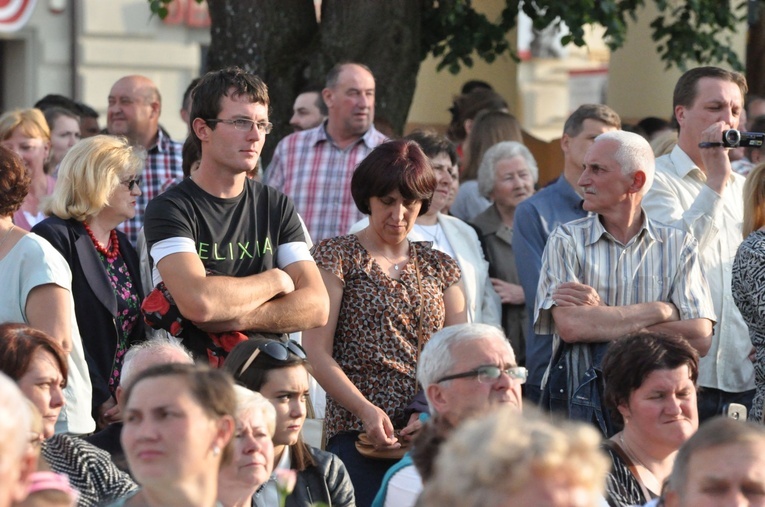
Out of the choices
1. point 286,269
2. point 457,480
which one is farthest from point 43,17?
point 457,480

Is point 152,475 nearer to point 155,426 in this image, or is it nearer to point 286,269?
point 155,426

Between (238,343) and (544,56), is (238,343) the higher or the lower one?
the lower one

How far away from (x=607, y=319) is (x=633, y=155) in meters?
0.72

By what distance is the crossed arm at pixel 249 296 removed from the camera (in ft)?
16.5

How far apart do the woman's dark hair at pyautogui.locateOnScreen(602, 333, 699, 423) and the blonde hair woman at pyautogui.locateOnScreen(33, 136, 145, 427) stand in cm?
201

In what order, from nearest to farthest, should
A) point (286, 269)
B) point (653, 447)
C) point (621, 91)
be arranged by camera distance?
point (653, 447)
point (286, 269)
point (621, 91)

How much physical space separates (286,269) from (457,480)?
2896 mm

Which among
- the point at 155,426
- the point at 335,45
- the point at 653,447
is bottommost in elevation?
the point at 653,447

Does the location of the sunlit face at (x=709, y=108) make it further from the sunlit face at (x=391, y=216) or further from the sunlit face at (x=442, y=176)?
the sunlit face at (x=391, y=216)

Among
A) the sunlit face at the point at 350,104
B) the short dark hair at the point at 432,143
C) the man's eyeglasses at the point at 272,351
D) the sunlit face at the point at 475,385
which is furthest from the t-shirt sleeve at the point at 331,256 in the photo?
the sunlit face at the point at 350,104

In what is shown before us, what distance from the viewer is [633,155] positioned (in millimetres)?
5738

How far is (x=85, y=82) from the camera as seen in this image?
1519 centimetres

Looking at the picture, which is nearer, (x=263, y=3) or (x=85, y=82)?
(x=263, y=3)

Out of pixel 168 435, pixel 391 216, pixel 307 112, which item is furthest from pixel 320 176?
pixel 168 435
